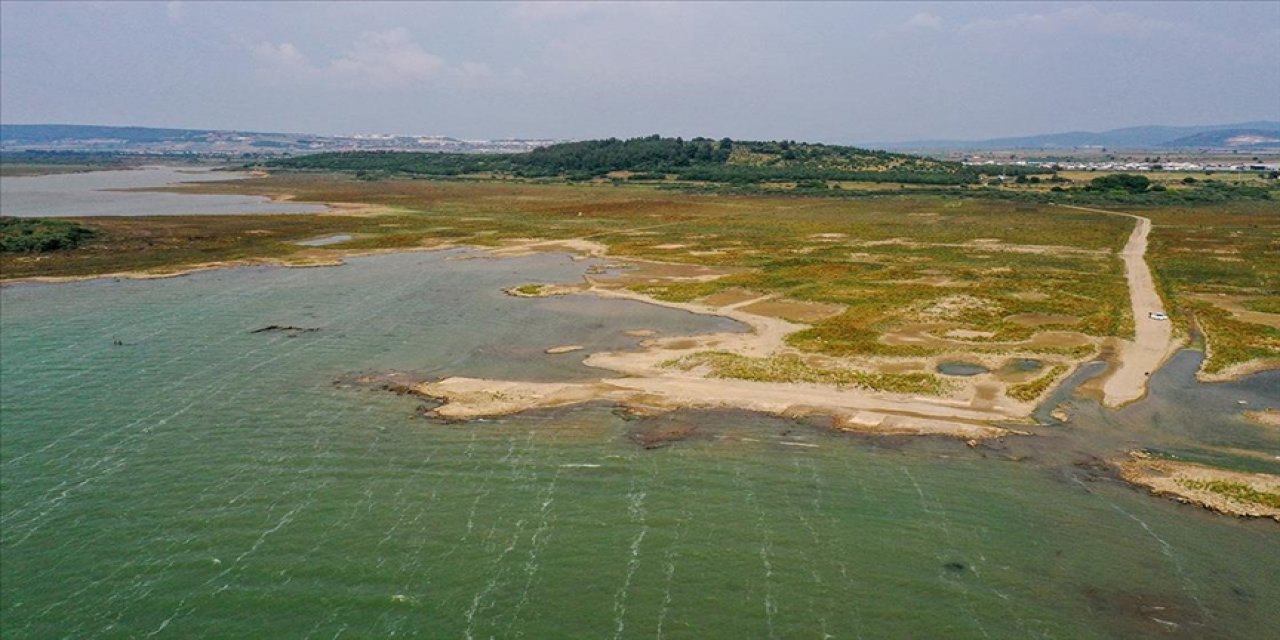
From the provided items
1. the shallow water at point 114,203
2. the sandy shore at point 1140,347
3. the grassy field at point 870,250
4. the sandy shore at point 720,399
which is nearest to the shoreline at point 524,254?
the sandy shore at point 1140,347

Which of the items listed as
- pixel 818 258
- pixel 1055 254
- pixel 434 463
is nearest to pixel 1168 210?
pixel 1055 254

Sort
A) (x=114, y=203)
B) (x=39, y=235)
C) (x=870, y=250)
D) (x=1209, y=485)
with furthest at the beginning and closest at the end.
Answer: (x=114, y=203)
(x=39, y=235)
(x=870, y=250)
(x=1209, y=485)

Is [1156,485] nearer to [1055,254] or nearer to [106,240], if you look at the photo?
[1055,254]

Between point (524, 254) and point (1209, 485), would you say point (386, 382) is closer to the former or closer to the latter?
point (1209, 485)

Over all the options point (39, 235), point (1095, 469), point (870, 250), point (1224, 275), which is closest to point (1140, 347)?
point (1095, 469)

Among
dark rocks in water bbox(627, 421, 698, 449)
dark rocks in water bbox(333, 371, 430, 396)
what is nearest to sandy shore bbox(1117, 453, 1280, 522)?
dark rocks in water bbox(627, 421, 698, 449)

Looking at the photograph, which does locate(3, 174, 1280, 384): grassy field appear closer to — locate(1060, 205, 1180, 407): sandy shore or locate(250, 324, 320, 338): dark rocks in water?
locate(1060, 205, 1180, 407): sandy shore

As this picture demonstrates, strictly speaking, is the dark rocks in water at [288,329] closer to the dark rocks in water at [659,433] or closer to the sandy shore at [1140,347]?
the dark rocks in water at [659,433]
